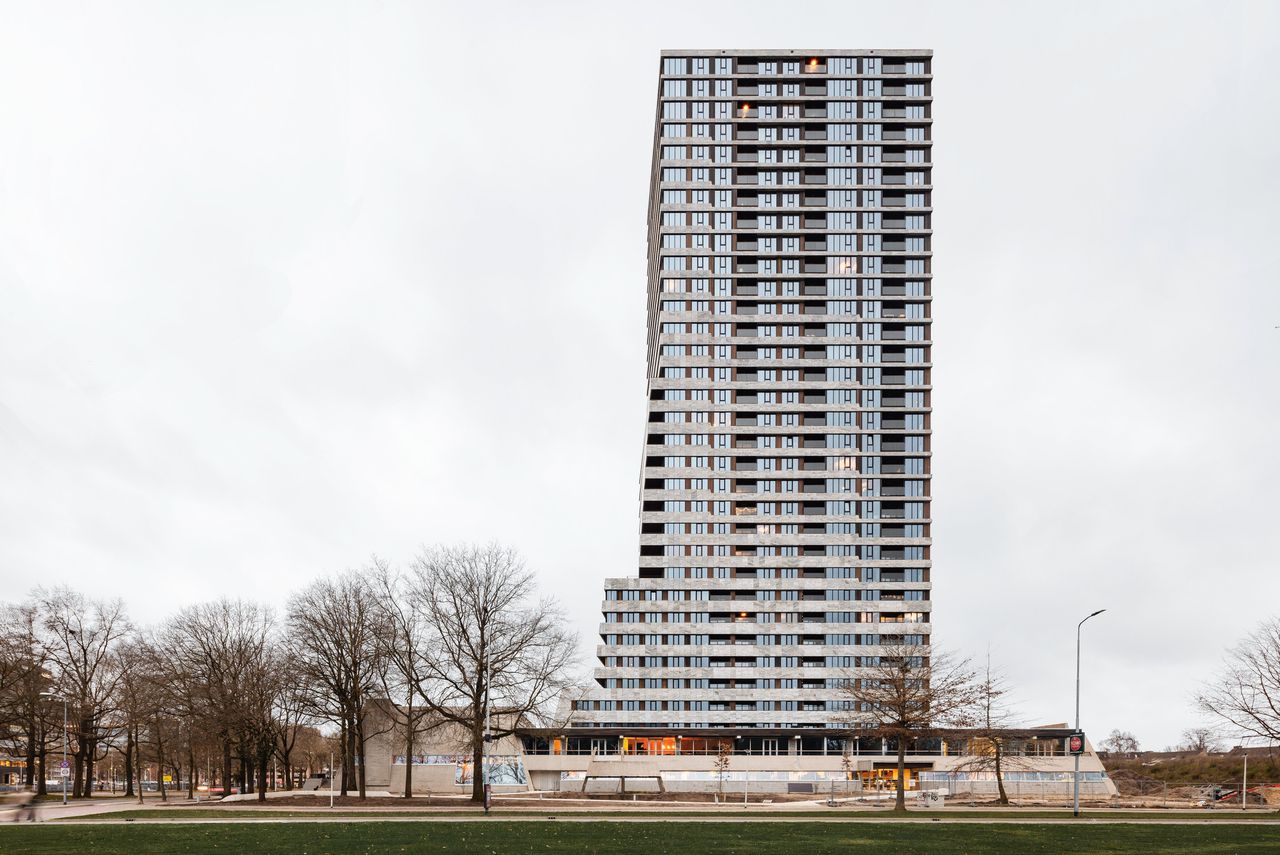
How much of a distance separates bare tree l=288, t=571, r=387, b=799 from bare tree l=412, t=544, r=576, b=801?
426 cm

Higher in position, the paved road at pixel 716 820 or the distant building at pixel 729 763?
the paved road at pixel 716 820

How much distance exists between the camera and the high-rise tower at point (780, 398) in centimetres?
12756

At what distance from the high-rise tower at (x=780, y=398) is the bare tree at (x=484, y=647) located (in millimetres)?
60188

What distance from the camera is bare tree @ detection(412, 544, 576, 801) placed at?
2564 inches

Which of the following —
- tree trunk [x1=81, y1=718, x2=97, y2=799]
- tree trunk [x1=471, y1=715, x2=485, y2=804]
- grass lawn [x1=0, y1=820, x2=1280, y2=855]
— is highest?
grass lawn [x1=0, y1=820, x2=1280, y2=855]

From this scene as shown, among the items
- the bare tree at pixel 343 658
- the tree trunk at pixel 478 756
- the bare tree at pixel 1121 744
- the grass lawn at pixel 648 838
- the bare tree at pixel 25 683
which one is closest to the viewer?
the grass lawn at pixel 648 838

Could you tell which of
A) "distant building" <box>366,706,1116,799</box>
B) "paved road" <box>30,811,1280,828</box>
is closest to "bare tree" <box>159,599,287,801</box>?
"distant building" <box>366,706,1116,799</box>

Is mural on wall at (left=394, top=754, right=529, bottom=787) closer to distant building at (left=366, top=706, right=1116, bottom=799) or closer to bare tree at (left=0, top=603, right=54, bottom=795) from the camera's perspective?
distant building at (left=366, top=706, right=1116, bottom=799)

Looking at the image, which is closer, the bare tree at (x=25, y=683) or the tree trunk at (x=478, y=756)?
the tree trunk at (x=478, y=756)

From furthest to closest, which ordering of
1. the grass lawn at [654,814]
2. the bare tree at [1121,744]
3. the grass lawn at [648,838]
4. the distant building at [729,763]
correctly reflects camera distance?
the bare tree at [1121,744] < the distant building at [729,763] < the grass lawn at [654,814] < the grass lawn at [648,838]

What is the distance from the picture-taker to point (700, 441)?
443ft

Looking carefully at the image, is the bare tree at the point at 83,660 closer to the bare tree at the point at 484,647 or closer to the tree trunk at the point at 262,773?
the tree trunk at the point at 262,773

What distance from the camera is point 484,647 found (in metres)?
65.8

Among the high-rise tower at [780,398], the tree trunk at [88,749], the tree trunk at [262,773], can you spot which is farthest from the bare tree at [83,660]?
the high-rise tower at [780,398]
